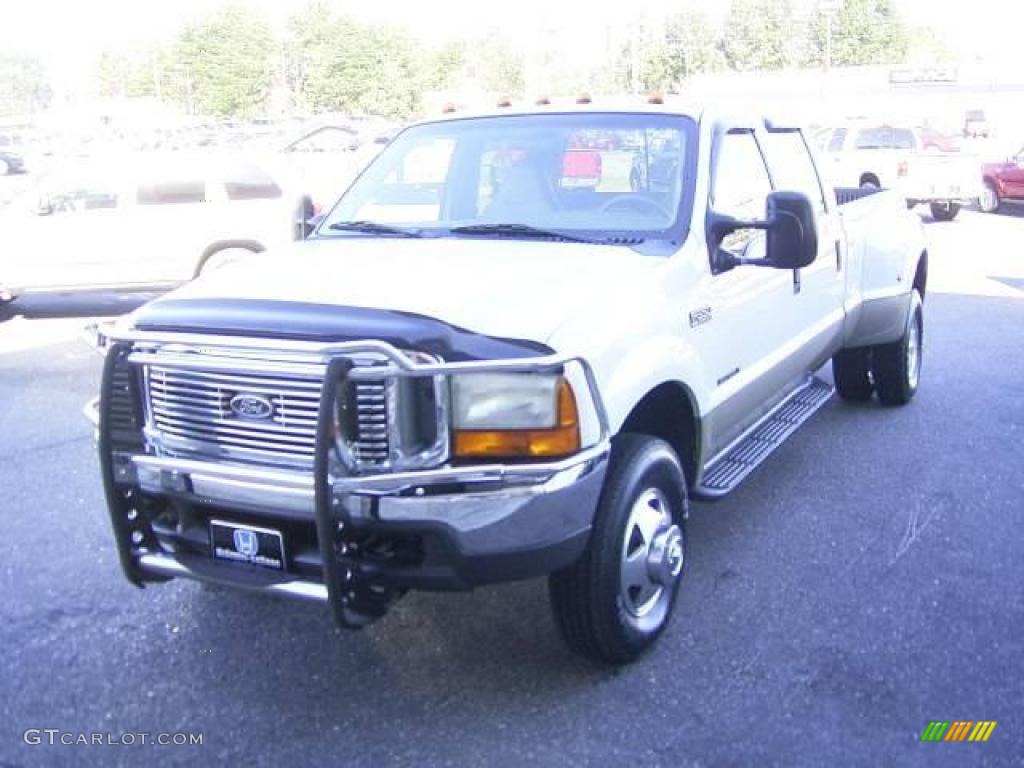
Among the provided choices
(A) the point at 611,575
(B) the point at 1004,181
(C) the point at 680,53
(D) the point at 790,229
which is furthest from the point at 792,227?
(C) the point at 680,53

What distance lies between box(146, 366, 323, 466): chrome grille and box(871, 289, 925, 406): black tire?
4.67 m

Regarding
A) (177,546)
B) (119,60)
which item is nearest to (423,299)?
(177,546)

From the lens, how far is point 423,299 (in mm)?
3443

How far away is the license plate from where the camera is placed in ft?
11.1

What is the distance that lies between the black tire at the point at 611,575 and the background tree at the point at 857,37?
87.2 metres

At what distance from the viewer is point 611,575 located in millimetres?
3586

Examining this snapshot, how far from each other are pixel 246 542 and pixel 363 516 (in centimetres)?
47

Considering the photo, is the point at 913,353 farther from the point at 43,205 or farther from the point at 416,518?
the point at 43,205

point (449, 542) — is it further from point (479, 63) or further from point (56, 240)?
point (479, 63)

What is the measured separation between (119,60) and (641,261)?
11938cm

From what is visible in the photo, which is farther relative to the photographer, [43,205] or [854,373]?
[43,205]

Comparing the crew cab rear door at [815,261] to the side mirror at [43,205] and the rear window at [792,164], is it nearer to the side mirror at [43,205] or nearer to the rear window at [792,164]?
the rear window at [792,164]

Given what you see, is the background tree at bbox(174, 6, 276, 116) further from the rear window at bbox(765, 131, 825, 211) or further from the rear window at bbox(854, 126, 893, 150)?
the rear window at bbox(765, 131, 825, 211)

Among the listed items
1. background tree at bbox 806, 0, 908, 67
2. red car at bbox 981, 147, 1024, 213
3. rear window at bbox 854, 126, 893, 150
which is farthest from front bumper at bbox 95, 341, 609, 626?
background tree at bbox 806, 0, 908, 67
